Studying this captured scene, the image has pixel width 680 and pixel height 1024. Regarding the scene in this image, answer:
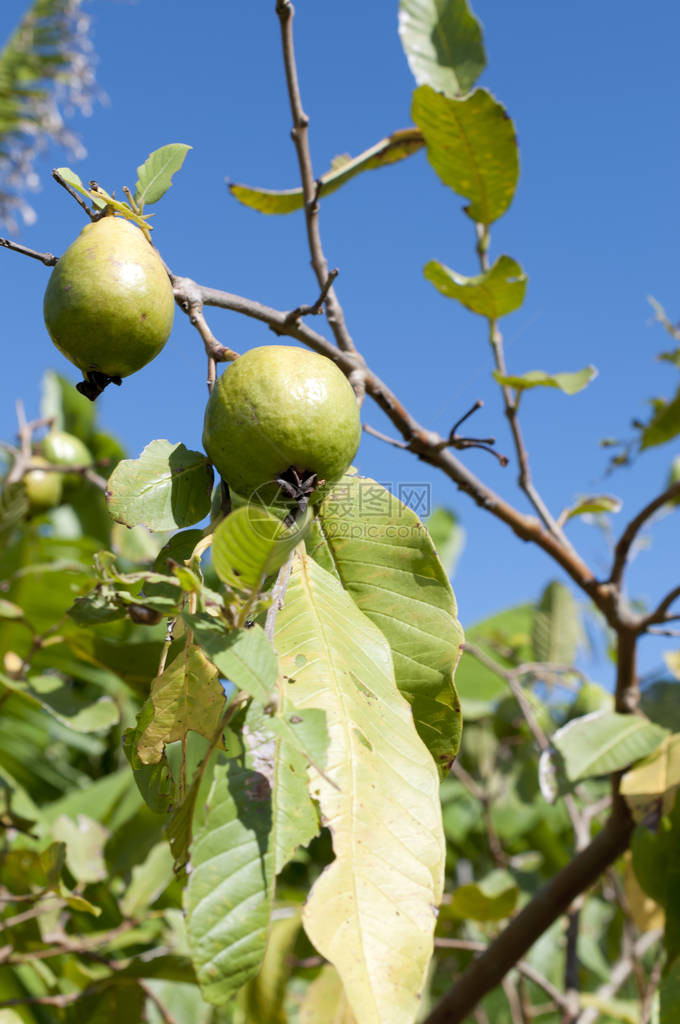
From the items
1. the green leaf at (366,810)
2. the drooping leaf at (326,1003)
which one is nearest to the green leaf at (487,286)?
the green leaf at (366,810)

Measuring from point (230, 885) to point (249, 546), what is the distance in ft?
0.94

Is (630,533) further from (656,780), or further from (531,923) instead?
(531,923)

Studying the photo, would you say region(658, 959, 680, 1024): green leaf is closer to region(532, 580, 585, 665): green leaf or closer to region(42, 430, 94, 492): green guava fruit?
region(532, 580, 585, 665): green leaf

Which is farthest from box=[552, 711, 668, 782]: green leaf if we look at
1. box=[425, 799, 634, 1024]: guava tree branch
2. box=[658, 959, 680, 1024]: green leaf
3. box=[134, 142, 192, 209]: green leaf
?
box=[134, 142, 192, 209]: green leaf

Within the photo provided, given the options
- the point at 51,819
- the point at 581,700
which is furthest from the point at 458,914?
the point at 51,819

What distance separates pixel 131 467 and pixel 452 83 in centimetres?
139

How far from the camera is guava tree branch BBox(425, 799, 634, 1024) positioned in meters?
1.59

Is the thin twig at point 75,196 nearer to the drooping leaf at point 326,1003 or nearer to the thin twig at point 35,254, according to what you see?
the thin twig at point 35,254

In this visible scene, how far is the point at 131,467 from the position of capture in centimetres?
97

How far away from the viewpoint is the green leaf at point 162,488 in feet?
3.12

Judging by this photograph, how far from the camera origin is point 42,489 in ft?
9.38

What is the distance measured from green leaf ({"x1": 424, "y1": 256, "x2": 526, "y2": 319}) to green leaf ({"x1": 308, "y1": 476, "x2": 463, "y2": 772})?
2.53ft

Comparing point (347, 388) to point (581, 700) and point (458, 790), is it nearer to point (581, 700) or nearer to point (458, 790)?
point (581, 700)

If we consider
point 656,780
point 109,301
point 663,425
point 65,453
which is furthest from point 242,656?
point 65,453
